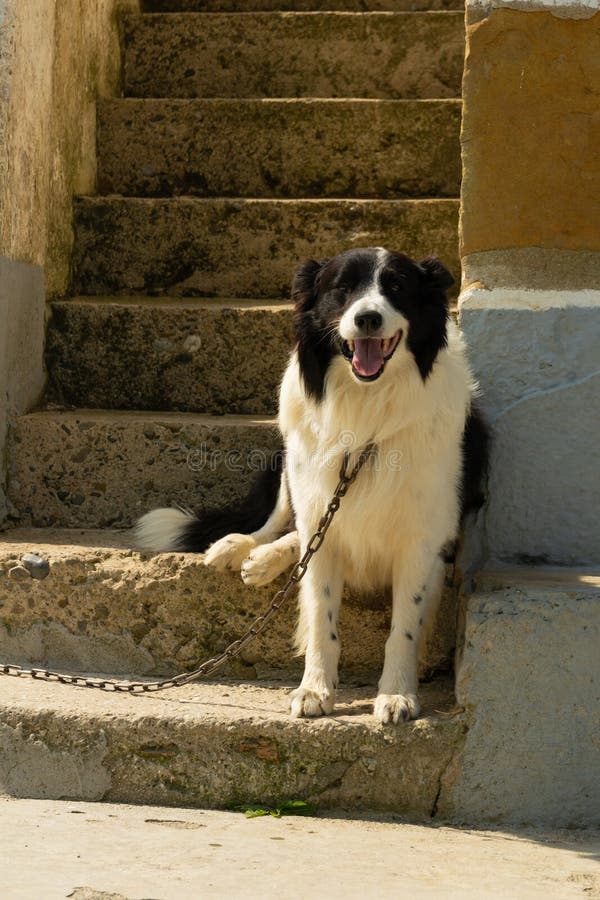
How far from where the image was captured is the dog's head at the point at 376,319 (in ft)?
10.4

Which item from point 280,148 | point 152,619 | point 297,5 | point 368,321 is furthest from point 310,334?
point 297,5

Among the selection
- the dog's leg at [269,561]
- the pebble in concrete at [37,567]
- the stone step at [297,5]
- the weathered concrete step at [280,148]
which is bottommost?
the pebble in concrete at [37,567]

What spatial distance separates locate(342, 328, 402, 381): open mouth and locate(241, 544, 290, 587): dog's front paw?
2.02 feet

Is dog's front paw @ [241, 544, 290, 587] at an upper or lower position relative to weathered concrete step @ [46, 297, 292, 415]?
lower

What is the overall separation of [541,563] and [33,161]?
2.28 m

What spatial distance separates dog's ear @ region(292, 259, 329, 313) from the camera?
11.0ft

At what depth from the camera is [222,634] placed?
351 centimetres

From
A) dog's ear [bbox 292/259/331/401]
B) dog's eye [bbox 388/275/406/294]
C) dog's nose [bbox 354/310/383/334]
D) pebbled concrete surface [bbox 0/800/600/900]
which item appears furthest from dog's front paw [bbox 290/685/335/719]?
dog's eye [bbox 388/275/406/294]

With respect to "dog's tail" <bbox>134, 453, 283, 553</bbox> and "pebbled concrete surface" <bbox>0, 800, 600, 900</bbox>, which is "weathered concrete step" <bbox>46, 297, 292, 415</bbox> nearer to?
"dog's tail" <bbox>134, 453, 283, 553</bbox>

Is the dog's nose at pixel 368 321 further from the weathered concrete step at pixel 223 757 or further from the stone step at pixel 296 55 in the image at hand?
the stone step at pixel 296 55

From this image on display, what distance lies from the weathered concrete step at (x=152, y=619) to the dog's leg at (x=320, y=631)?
4.8 inches

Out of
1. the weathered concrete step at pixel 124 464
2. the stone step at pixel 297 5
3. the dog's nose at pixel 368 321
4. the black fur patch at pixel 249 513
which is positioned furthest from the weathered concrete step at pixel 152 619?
the stone step at pixel 297 5

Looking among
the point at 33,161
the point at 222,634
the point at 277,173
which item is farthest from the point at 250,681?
the point at 277,173

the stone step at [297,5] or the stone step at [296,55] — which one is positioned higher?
the stone step at [297,5]
